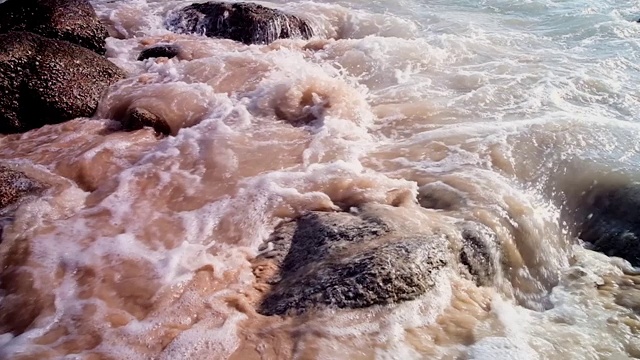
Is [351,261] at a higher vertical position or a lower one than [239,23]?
lower

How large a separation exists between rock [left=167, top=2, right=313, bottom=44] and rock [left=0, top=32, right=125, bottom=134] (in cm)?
312

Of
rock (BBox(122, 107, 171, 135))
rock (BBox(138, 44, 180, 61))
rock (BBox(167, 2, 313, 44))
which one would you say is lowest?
rock (BBox(122, 107, 171, 135))

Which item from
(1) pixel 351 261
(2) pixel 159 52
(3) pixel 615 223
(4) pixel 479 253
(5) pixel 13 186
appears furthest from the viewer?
(2) pixel 159 52

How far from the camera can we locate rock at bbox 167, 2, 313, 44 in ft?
30.2

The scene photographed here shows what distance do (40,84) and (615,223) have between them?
6.41 m

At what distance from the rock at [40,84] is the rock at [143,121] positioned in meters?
0.67

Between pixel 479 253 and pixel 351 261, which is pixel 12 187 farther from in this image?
pixel 479 253

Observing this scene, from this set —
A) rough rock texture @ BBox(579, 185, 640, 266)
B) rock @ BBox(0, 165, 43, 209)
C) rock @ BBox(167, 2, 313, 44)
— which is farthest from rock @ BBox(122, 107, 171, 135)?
rough rock texture @ BBox(579, 185, 640, 266)

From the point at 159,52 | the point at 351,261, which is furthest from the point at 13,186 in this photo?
the point at 159,52

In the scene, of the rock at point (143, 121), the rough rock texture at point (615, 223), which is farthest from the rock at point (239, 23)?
the rough rock texture at point (615, 223)

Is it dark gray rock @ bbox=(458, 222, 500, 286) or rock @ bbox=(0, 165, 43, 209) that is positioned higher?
dark gray rock @ bbox=(458, 222, 500, 286)

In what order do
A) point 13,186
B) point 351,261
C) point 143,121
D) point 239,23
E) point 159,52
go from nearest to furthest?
1. point 351,261
2. point 13,186
3. point 143,121
4. point 159,52
5. point 239,23

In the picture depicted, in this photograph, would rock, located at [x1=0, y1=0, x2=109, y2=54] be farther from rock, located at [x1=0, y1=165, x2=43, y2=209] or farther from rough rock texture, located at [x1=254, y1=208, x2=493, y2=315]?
rough rock texture, located at [x1=254, y1=208, x2=493, y2=315]

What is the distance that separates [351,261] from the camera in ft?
12.2
